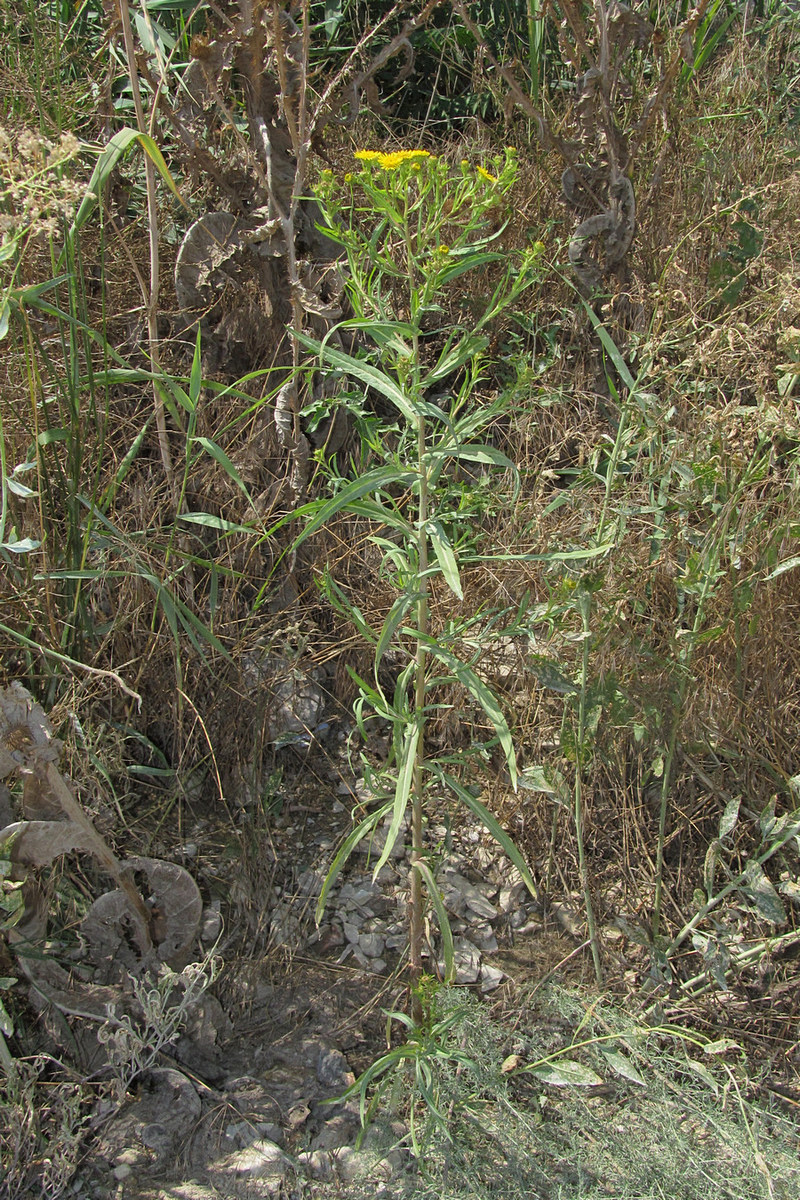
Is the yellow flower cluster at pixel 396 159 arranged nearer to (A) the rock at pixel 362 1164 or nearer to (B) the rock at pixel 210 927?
(B) the rock at pixel 210 927

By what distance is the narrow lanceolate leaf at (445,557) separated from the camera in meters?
1.31

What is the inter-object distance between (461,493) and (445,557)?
0.28 m

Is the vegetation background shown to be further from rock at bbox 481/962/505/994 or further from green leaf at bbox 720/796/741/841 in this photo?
rock at bbox 481/962/505/994

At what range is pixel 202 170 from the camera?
2299mm

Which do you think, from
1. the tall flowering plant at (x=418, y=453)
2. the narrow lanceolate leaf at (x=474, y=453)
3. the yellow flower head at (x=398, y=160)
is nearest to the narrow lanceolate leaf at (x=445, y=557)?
the tall flowering plant at (x=418, y=453)

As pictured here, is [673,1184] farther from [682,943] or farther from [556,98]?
[556,98]

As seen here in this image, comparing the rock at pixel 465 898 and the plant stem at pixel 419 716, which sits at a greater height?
the plant stem at pixel 419 716

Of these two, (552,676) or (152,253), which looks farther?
(152,253)

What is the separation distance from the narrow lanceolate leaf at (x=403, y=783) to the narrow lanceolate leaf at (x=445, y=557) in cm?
26

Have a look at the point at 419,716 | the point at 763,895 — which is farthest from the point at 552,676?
the point at 763,895

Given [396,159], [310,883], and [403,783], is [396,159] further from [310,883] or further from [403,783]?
[310,883]

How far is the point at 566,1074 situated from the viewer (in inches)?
62.8

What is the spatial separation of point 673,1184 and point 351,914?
2.48 ft

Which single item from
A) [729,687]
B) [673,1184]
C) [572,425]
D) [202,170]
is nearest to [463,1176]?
[673,1184]
